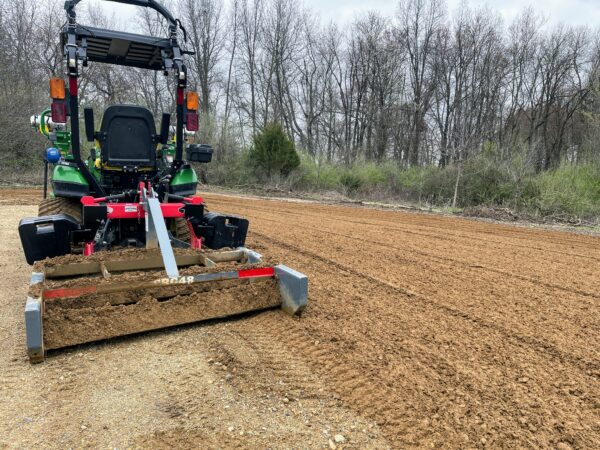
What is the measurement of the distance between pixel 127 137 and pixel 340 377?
11.8 ft

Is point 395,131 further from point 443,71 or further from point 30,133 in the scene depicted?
point 30,133

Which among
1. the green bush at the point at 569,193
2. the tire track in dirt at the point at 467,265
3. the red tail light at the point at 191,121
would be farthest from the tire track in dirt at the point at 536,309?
the green bush at the point at 569,193

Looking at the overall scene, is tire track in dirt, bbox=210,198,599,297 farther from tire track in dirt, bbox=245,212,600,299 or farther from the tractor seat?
the tractor seat

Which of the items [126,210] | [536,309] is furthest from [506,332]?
[126,210]

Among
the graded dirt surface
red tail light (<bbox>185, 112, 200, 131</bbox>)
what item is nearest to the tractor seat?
red tail light (<bbox>185, 112, 200, 131</bbox>)

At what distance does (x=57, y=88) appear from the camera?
4211mm

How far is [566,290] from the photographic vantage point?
5.16m

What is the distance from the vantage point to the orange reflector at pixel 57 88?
4203 mm

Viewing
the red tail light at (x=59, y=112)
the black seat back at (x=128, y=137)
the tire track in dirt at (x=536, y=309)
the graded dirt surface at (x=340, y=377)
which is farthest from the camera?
the black seat back at (x=128, y=137)

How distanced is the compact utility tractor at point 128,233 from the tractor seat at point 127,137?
1 cm

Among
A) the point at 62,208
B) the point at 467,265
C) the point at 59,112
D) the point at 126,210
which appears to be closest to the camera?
the point at 59,112

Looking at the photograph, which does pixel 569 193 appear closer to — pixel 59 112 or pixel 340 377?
pixel 340 377

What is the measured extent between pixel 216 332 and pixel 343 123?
1309 inches

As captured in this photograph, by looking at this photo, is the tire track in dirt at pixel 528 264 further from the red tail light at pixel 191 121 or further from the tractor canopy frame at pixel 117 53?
the tractor canopy frame at pixel 117 53
